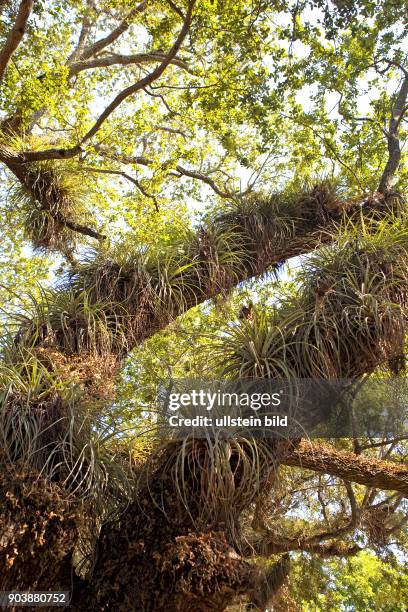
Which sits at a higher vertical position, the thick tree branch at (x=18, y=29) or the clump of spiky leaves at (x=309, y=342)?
the thick tree branch at (x=18, y=29)

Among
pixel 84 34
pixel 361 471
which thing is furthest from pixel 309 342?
pixel 84 34

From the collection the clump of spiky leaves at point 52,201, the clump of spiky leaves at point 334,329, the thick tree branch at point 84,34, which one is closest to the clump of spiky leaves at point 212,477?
the clump of spiky leaves at point 334,329

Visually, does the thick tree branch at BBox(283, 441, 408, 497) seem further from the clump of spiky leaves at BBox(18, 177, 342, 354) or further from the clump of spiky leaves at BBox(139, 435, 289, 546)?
the clump of spiky leaves at BBox(18, 177, 342, 354)

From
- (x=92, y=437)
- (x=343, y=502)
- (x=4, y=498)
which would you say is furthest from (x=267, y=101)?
(x=343, y=502)

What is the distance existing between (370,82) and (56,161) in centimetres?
339

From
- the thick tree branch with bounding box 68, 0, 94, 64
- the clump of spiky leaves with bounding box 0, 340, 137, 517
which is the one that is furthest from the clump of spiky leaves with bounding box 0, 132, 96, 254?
the thick tree branch with bounding box 68, 0, 94, 64

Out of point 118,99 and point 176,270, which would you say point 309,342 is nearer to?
point 176,270

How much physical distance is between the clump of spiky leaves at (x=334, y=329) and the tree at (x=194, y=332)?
1 centimetres

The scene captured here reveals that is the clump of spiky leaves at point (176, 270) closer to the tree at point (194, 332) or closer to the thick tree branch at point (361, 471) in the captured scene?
the tree at point (194, 332)

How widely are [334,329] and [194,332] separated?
5.55ft

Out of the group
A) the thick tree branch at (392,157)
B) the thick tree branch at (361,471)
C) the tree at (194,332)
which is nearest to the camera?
the tree at (194,332)

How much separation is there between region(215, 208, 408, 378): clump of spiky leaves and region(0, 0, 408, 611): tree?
0.01m

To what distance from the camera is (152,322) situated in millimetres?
4176

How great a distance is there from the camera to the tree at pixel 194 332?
263 cm
